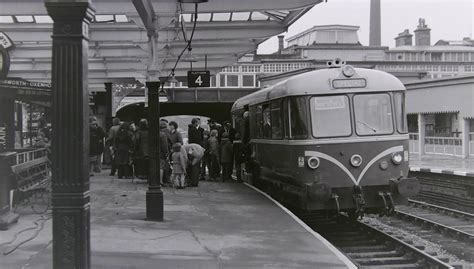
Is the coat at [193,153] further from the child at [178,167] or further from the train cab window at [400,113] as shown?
the train cab window at [400,113]

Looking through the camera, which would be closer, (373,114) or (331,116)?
(331,116)

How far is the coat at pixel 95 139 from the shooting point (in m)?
15.7

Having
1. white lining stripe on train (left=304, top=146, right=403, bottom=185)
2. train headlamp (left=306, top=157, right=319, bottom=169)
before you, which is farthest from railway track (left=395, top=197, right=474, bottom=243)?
train headlamp (left=306, top=157, right=319, bottom=169)

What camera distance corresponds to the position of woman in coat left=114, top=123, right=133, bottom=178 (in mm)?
15750

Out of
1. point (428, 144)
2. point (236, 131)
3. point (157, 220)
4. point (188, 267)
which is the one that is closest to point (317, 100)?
point (157, 220)

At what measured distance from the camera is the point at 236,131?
57.1 feet

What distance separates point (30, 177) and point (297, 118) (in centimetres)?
520

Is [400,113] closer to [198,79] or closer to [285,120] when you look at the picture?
[285,120]

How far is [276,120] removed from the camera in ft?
40.1

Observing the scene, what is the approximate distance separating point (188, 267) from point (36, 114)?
925 cm

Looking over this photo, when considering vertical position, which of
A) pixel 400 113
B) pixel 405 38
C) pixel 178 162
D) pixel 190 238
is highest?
pixel 405 38

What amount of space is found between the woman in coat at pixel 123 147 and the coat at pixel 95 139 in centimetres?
50

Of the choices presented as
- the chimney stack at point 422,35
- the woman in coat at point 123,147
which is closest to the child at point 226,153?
the woman in coat at point 123,147

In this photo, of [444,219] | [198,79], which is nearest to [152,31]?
[198,79]
